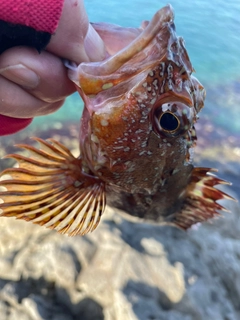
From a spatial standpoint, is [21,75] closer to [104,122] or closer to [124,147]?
[104,122]

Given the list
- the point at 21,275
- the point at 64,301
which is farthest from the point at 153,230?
the point at 21,275

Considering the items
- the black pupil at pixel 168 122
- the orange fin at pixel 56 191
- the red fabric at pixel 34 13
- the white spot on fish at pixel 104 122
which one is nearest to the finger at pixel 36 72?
the red fabric at pixel 34 13

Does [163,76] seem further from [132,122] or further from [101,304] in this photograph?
[101,304]

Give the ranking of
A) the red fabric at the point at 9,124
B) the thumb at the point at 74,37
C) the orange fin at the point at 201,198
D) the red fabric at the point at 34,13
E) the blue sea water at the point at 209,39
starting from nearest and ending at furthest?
the red fabric at the point at 34,13 → the thumb at the point at 74,37 → the red fabric at the point at 9,124 → the orange fin at the point at 201,198 → the blue sea water at the point at 209,39

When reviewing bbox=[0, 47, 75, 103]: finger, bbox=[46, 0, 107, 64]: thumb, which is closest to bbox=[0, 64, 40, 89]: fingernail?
bbox=[0, 47, 75, 103]: finger

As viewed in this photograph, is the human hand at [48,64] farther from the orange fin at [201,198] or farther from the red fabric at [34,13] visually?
the orange fin at [201,198]

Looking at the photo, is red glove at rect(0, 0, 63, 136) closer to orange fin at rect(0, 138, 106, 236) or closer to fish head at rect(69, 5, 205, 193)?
fish head at rect(69, 5, 205, 193)

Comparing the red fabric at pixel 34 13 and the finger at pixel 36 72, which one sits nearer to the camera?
the red fabric at pixel 34 13

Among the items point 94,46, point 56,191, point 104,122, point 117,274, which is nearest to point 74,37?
point 94,46
